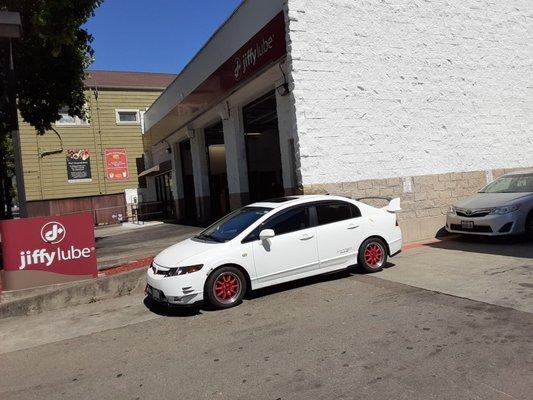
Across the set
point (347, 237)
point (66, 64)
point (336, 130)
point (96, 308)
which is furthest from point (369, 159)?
point (66, 64)

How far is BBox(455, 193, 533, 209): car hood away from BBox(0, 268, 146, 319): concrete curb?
7085mm

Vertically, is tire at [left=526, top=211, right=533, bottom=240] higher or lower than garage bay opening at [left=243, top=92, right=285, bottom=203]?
lower

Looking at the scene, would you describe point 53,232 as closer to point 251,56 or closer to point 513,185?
point 251,56

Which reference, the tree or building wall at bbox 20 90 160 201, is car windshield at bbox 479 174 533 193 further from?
building wall at bbox 20 90 160 201

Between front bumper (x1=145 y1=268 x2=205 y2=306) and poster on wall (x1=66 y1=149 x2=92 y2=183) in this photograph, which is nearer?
front bumper (x1=145 y1=268 x2=205 y2=306)

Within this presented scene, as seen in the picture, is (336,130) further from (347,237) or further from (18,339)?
(18,339)

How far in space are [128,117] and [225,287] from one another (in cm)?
2544

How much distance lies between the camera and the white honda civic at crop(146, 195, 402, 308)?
664cm

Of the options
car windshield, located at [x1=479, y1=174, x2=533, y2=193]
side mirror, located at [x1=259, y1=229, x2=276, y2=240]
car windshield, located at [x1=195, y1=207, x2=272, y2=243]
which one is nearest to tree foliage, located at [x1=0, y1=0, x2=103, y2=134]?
car windshield, located at [x1=195, y1=207, x2=272, y2=243]

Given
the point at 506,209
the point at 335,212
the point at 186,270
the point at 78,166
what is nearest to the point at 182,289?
the point at 186,270

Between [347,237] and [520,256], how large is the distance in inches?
134

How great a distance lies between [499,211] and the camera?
9898 millimetres

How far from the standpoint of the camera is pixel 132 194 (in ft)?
97.0

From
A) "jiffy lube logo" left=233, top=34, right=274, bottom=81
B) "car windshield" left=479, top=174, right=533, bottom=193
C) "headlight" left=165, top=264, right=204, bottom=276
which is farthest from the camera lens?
"jiffy lube logo" left=233, top=34, right=274, bottom=81
